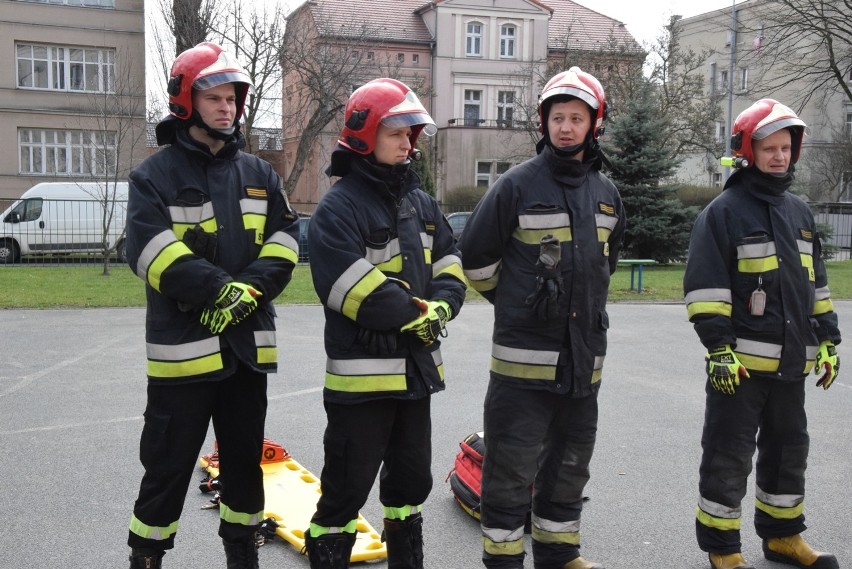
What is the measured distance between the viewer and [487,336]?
456 inches

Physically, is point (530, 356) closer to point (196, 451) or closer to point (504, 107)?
point (196, 451)

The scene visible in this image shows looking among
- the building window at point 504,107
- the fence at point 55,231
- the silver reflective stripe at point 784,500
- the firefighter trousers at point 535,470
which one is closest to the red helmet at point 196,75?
the firefighter trousers at point 535,470

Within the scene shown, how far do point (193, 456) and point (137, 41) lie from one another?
37270 millimetres

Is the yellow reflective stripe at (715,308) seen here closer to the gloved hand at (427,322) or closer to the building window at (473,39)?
the gloved hand at (427,322)

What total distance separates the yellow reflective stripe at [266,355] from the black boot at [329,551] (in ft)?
2.62

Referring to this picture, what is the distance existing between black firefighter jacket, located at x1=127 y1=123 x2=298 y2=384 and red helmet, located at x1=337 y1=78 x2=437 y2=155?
50 cm

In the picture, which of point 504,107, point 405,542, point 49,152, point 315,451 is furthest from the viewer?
point 504,107

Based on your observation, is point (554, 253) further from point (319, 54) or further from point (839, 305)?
point (319, 54)

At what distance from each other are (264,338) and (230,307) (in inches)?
12.2

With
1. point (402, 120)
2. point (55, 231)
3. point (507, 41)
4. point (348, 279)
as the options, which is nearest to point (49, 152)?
point (55, 231)

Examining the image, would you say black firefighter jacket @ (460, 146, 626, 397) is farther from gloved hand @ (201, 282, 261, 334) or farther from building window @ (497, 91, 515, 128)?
building window @ (497, 91, 515, 128)

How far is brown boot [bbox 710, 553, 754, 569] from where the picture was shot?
14.4ft

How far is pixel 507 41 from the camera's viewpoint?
1918 inches

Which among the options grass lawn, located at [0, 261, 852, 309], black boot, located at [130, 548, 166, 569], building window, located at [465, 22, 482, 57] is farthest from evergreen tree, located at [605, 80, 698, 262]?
building window, located at [465, 22, 482, 57]
